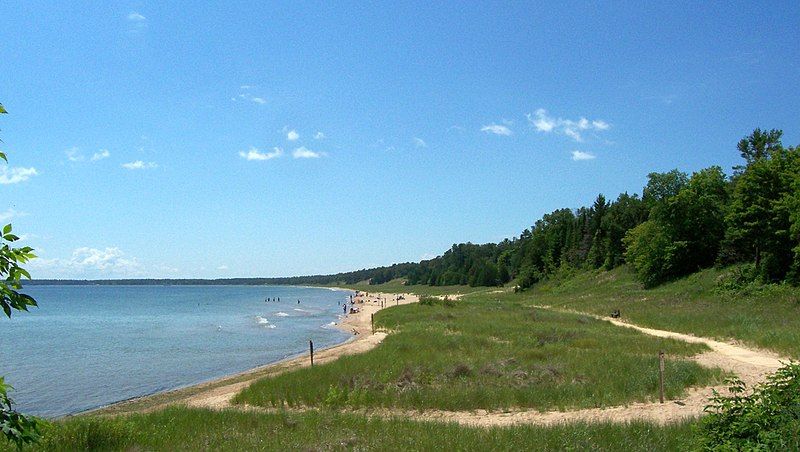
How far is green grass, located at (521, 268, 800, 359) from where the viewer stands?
26547mm

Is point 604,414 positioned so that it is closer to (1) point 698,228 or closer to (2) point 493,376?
(2) point 493,376

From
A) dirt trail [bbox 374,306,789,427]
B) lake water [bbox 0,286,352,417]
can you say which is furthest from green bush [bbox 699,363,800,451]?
lake water [bbox 0,286,352,417]

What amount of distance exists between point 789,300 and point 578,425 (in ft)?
115

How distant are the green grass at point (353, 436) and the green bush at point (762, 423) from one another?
64 centimetres

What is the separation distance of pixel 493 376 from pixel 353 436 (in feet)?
33.8

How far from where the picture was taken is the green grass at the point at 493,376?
16.6 metres

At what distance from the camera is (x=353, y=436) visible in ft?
35.2

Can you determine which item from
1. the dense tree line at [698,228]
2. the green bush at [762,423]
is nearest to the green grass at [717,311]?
the dense tree line at [698,228]

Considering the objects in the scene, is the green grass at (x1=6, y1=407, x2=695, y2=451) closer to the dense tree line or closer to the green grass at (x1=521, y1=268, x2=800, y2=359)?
the green grass at (x1=521, y1=268, x2=800, y2=359)

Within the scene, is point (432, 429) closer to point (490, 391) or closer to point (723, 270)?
point (490, 391)

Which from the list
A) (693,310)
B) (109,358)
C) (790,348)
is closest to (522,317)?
(693,310)

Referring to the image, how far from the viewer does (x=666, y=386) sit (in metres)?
16.9

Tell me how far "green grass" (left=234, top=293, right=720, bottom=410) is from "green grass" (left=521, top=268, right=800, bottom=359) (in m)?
4.11

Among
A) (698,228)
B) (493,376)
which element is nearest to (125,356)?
(493,376)
